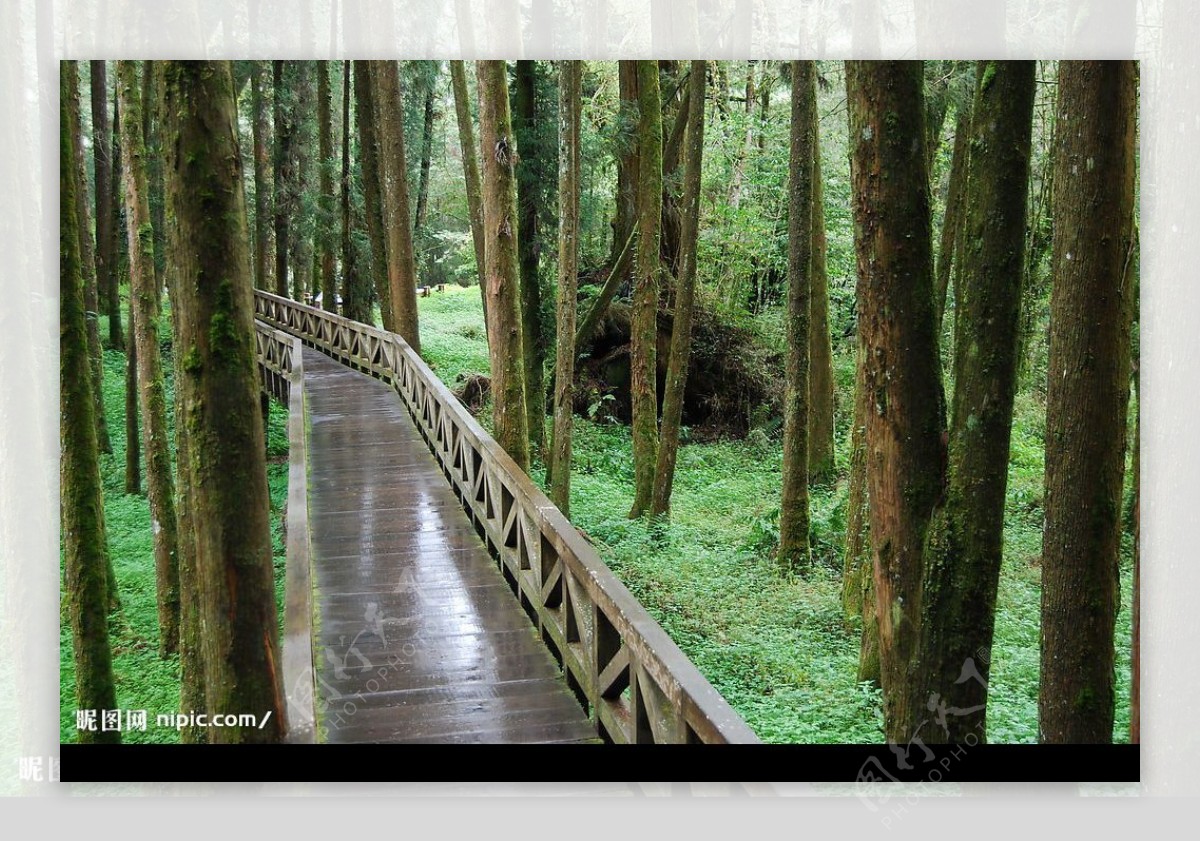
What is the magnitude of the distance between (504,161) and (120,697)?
17.3 feet

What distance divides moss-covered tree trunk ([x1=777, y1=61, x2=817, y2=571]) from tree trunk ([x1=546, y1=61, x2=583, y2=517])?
1.94 m

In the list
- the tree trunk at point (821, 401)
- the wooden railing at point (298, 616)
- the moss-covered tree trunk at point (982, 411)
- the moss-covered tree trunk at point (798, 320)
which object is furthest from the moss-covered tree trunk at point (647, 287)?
the moss-covered tree trunk at point (982, 411)

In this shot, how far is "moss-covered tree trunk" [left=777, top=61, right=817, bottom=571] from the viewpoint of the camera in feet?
28.4

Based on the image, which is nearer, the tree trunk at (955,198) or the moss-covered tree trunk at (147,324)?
the moss-covered tree trunk at (147,324)

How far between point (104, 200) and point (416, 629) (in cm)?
1300

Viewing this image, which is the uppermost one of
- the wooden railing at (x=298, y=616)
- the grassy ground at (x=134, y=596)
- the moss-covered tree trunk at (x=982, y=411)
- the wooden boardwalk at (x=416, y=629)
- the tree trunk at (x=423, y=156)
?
the tree trunk at (x=423, y=156)

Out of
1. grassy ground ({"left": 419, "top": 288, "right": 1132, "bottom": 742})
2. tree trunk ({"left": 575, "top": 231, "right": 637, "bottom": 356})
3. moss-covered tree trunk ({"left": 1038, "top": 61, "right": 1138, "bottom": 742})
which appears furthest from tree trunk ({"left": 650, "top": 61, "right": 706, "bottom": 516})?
moss-covered tree trunk ({"left": 1038, "top": 61, "right": 1138, "bottom": 742})

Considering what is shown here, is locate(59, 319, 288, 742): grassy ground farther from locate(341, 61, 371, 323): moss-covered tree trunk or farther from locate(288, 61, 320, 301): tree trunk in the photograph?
locate(288, 61, 320, 301): tree trunk

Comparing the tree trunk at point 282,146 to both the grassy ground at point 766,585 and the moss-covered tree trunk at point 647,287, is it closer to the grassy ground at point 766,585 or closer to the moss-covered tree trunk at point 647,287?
the grassy ground at point 766,585

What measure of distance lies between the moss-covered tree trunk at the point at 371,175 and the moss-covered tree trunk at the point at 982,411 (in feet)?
39.1

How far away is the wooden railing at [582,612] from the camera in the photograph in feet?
12.1

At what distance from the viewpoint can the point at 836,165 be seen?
54.4 ft

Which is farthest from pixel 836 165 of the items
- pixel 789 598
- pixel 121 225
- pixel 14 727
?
pixel 14 727

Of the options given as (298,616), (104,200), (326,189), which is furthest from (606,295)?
(298,616)
